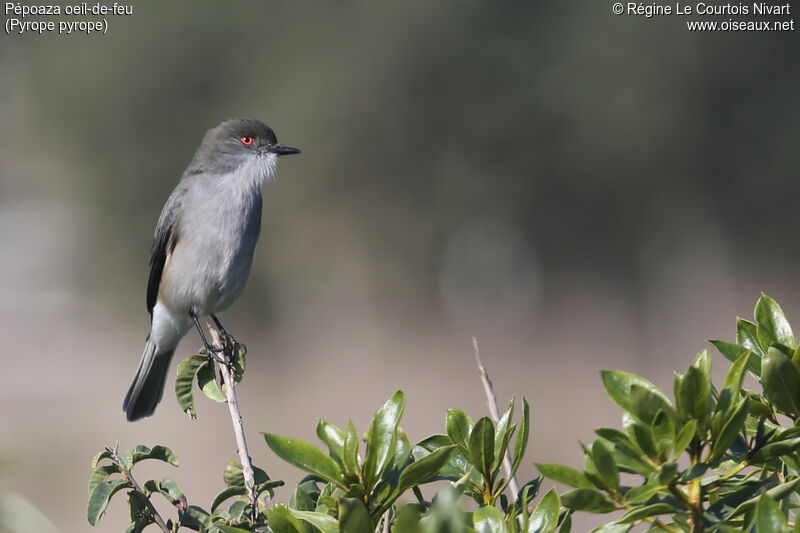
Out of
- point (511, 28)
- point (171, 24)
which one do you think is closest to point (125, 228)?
point (171, 24)

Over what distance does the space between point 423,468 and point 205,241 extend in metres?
3.42

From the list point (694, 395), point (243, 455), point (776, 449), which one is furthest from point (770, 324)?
point (243, 455)

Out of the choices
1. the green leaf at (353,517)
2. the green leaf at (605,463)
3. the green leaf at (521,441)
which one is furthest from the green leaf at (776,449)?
the green leaf at (353,517)

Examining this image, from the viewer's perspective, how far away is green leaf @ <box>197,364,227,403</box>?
287cm

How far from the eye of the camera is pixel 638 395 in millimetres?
1232

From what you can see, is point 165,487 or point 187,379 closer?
point 165,487

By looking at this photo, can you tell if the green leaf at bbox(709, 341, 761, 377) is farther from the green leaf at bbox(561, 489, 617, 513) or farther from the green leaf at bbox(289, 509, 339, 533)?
the green leaf at bbox(289, 509, 339, 533)

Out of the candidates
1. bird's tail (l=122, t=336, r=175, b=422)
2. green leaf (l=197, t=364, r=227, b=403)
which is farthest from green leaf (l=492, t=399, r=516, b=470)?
bird's tail (l=122, t=336, r=175, b=422)

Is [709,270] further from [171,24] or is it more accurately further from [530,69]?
[171,24]

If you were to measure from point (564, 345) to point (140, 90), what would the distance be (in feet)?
34.0

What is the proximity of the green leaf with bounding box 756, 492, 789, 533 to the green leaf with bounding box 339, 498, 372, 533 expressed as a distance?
52 centimetres

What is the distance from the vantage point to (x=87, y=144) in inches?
803

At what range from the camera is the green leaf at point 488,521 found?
136cm

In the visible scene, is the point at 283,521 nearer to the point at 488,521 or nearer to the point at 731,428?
the point at 488,521
